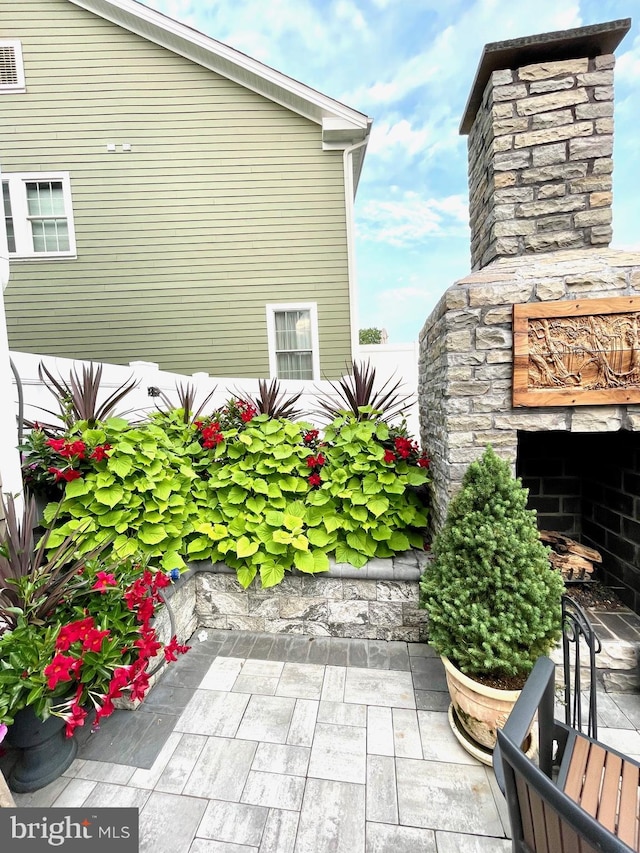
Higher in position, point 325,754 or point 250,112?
point 250,112

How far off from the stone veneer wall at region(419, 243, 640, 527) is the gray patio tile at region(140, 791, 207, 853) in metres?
1.80

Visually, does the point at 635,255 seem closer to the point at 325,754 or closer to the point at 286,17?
the point at 325,754

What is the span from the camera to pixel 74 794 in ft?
5.03

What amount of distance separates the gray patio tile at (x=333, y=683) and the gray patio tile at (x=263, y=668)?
281 mm

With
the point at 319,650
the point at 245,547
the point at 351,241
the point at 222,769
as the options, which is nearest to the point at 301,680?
the point at 319,650

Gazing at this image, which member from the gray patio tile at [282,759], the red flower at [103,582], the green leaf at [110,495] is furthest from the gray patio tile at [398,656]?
the green leaf at [110,495]

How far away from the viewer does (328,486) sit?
2.54 meters

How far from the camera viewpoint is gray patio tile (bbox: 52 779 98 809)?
1.50 meters

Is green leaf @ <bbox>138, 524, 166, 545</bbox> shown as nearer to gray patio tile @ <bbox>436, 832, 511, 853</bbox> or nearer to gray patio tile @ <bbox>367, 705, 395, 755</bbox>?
gray patio tile @ <bbox>367, 705, 395, 755</bbox>

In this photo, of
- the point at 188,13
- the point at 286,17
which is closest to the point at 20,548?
the point at 188,13

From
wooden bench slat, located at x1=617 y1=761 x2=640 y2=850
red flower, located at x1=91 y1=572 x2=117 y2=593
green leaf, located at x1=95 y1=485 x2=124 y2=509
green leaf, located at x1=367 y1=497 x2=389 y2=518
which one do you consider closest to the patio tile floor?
wooden bench slat, located at x1=617 y1=761 x2=640 y2=850

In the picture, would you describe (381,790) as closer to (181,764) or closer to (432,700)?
(432,700)

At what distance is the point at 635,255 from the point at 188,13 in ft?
24.1

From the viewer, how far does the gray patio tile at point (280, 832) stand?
1.37 metres
